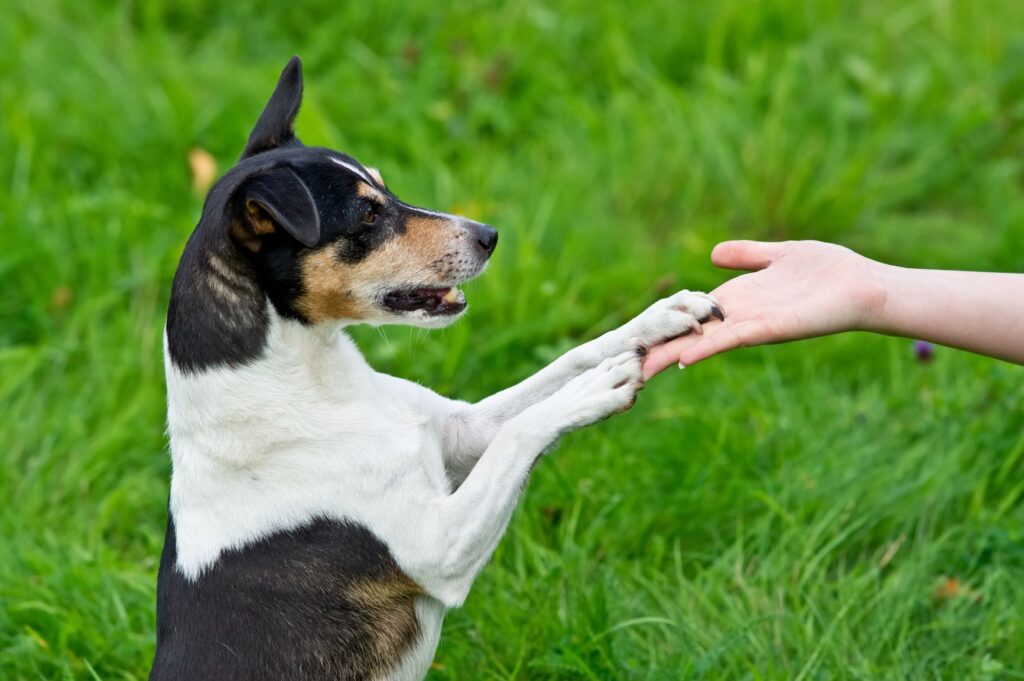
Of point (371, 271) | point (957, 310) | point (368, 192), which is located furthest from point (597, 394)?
point (957, 310)

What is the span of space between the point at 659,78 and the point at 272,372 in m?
3.83

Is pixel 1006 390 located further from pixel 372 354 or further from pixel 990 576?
pixel 372 354

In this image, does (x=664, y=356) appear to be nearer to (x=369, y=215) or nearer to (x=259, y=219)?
(x=369, y=215)

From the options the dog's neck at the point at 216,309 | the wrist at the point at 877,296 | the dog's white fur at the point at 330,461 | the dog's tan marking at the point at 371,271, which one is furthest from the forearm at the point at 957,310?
the dog's neck at the point at 216,309

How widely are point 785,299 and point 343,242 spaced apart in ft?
3.62

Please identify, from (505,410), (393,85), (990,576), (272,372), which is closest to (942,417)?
(990,576)

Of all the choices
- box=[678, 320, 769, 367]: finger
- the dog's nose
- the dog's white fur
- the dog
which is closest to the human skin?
box=[678, 320, 769, 367]: finger

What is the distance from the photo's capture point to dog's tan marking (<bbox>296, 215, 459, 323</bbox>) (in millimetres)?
3037

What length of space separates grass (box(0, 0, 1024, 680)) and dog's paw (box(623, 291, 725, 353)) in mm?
790

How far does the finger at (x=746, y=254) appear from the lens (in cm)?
319

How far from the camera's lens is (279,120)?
3.37 m

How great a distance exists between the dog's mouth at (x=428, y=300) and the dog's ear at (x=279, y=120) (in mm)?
571

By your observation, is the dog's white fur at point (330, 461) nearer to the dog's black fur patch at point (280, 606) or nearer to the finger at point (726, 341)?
the dog's black fur patch at point (280, 606)

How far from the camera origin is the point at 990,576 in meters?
3.67
